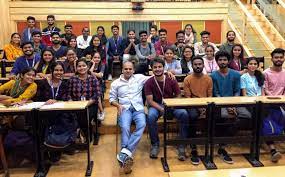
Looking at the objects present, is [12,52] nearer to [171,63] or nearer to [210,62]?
[171,63]

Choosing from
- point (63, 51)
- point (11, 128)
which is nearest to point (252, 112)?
point (11, 128)

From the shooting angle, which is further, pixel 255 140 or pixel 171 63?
pixel 171 63

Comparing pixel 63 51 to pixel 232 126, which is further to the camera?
pixel 63 51

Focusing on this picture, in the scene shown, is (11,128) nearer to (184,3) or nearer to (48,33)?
(48,33)

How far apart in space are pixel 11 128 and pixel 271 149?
118 inches

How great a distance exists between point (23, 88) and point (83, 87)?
0.70 m

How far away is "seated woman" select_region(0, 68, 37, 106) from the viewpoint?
3.53 metres

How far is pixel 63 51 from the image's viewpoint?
5.00 meters

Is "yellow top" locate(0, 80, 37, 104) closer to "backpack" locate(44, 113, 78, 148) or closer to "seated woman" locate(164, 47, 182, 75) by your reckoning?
"backpack" locate(44, 113, 78, 148)

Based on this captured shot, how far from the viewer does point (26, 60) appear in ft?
14.5

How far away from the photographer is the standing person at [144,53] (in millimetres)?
5238

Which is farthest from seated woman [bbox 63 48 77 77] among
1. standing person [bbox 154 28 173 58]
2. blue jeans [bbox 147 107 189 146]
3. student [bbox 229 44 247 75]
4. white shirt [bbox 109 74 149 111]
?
student [bbox 229 44 247 75]

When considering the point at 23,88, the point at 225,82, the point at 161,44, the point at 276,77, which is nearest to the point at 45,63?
the point at 23,88

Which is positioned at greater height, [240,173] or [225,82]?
[225,82]
